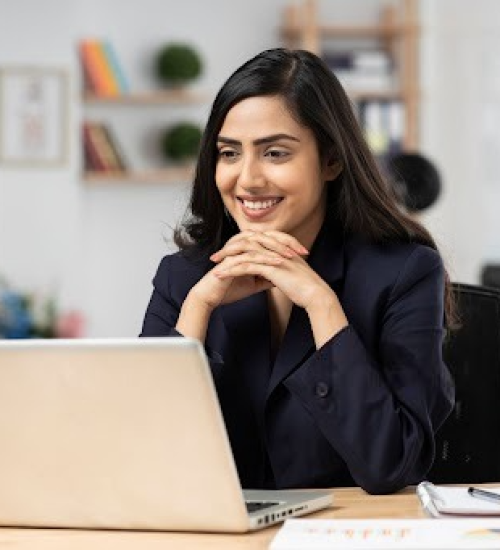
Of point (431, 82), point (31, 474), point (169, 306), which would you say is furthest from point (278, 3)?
point (31, 474)

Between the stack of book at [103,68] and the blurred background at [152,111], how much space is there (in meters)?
0.01

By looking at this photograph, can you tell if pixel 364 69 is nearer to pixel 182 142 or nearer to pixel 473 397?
pixel 182 142

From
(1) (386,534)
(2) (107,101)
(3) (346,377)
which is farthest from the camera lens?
(2) (107,101)

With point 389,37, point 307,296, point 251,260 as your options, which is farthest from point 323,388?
point 389,37

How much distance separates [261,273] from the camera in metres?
2.12

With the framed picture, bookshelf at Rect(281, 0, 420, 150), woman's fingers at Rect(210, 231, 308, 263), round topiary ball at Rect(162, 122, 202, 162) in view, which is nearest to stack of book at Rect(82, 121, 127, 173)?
the framed picture

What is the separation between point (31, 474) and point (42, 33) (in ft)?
19.6

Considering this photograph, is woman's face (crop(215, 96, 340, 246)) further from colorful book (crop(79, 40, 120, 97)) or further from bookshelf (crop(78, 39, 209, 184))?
colorful book (crop(79, 40, 120, 97))

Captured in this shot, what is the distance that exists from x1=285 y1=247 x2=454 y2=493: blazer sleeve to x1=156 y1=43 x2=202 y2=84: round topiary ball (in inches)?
222

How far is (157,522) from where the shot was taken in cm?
165

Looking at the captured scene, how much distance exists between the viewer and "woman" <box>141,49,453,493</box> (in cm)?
198

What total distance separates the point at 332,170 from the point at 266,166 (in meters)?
0.14

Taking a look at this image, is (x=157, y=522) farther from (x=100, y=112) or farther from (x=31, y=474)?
(x=100, y=112)

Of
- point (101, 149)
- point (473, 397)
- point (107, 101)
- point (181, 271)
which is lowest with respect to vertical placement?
point (101, 149)
